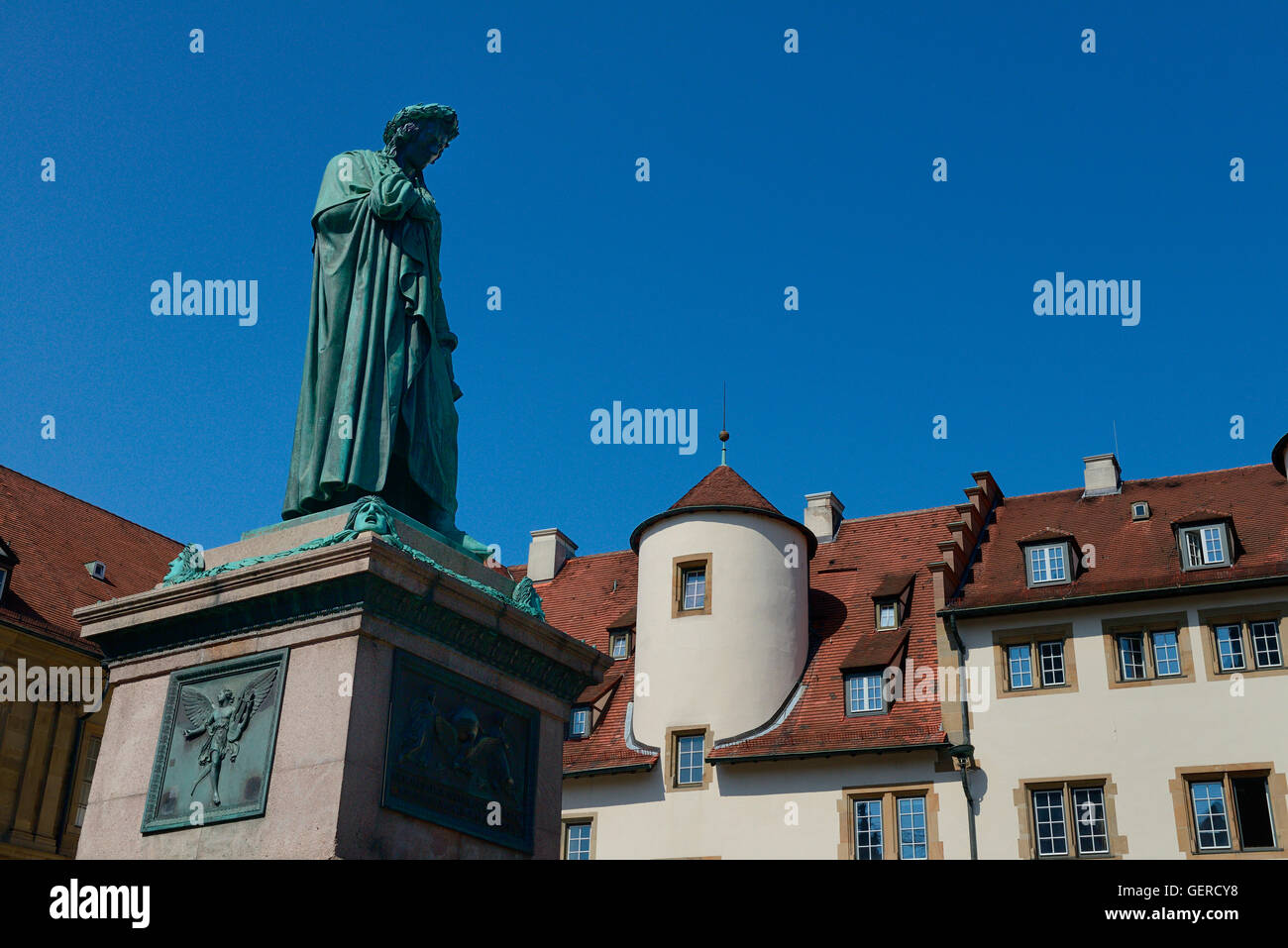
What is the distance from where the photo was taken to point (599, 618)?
42156 millimetres

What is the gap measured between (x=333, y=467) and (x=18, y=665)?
24.9 meters

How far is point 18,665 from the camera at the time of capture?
32.9 metres

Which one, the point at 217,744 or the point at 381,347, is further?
the point at 381,347

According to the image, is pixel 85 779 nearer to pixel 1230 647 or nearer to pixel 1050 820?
pixel 1050 820

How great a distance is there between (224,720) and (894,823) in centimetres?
2555

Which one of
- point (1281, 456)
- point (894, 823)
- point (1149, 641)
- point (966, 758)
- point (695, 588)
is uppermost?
point (1281, 456)

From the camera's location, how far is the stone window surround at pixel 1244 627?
3206 cm

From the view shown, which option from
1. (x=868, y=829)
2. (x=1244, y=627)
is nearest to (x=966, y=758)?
(x=868, y=829)

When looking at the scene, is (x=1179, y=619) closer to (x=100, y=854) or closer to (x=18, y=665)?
(x=18, y=665)

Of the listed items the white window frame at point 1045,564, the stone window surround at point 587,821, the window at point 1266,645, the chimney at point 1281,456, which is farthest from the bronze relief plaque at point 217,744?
the chimney at point 1281,456

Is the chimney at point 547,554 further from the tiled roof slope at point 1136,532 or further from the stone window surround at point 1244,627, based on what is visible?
the stone window surround at point 1244,627

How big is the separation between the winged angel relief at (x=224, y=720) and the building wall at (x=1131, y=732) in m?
24.8

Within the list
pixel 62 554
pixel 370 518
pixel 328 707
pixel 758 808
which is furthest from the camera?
pixel 62 554
